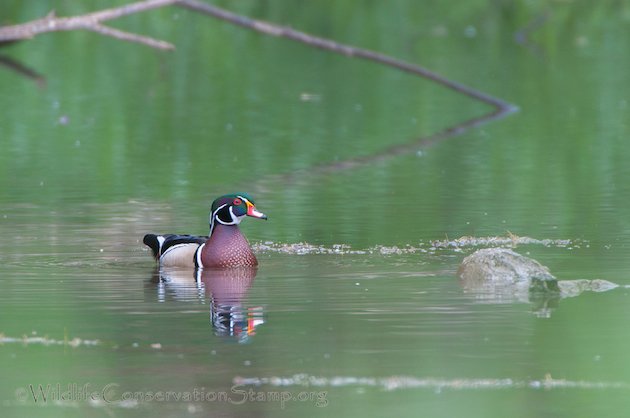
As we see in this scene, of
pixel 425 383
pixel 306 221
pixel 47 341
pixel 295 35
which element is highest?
pixel 295 35

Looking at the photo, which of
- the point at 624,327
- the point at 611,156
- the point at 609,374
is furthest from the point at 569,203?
the point at 609,374

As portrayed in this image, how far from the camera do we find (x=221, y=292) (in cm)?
1068

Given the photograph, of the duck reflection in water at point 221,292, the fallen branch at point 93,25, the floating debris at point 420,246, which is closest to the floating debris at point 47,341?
the duck reflection in water at point 221,292

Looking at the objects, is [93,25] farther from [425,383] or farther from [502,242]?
[425,383]

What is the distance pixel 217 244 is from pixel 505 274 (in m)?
2.42

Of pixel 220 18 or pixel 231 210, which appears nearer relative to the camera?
pixel 231 210

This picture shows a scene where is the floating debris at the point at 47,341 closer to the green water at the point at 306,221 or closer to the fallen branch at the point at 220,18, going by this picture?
the green water at the point at 306,221

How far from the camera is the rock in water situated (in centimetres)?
1017

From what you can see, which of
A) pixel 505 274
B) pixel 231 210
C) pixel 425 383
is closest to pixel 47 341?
pixel 425 383

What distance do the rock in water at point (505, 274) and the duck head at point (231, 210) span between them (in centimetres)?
222

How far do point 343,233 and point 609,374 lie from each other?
5.62m

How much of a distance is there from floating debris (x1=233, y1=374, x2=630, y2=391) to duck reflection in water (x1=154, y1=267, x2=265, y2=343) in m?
1.06

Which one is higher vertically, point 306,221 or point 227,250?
point 306,221

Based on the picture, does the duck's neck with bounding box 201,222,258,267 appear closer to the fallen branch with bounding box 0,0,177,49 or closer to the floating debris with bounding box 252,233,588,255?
the floating debris with bounding box 252,233,588,255
